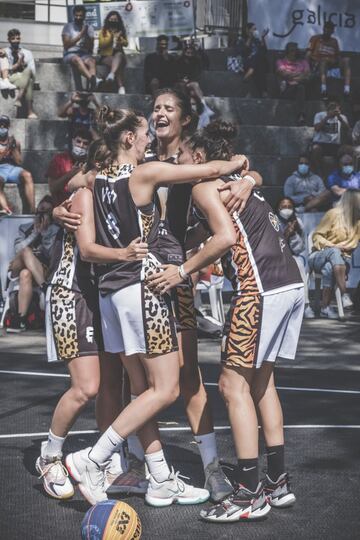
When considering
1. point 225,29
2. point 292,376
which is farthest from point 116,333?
point 225,29

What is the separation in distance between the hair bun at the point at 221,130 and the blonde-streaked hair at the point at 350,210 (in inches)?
373

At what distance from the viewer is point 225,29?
83.3 feet

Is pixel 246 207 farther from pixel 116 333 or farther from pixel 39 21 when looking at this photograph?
pixel 39 21

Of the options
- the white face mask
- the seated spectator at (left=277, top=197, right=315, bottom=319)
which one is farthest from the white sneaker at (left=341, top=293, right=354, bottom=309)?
the white face mask

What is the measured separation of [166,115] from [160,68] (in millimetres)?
13731

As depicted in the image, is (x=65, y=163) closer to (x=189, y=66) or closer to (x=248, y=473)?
(x=189, y=66)

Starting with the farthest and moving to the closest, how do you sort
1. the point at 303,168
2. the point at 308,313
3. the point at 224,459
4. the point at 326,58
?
the point at 326,58 → the point at 303,168 → the point at 308,313 → the point at 224,459

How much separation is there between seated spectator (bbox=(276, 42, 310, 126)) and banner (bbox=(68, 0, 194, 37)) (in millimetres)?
1861

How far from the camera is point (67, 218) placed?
236 inches

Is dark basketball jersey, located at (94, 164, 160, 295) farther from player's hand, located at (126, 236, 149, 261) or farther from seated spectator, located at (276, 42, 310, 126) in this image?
seated spectator, located at (276, 42, 310, 126)

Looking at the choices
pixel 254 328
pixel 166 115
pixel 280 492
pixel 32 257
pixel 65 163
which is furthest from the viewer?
pixel 32 257

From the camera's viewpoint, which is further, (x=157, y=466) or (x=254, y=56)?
(x=254, y=56)

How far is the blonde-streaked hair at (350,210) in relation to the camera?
15.2 metres

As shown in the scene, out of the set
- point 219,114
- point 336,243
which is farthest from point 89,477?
point 219,114
